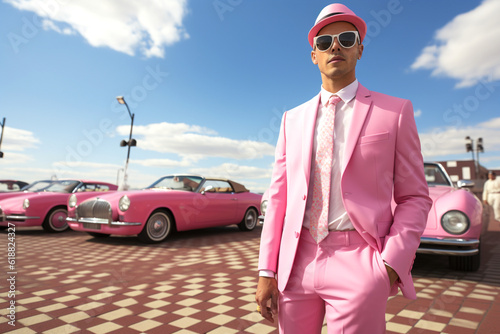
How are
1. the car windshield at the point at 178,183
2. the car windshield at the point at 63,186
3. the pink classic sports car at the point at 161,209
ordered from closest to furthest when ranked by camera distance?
the pink classic sports car at the point at 161,209
the car windshield at the point at 178,183
the car windshield at the point at 63,186

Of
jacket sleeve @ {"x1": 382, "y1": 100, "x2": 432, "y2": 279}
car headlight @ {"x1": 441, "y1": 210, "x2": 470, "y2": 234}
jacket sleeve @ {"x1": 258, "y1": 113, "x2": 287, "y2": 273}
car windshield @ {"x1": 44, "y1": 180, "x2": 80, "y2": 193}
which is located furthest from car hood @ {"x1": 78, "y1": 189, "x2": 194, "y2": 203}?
jacket sleeve @ {"x1": 382, "y1": 100, "x2": 432, "y2": 279}

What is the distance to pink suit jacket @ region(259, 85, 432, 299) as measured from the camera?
1151 millimetres

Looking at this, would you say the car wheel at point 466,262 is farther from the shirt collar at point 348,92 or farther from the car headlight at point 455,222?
the shirt collar at point 348,92

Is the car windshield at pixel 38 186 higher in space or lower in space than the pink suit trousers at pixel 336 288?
higher

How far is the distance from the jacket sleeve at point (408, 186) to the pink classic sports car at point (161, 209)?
5.88m

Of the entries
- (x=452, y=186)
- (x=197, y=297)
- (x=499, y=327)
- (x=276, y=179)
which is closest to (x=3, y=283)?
(x=197, y=297)

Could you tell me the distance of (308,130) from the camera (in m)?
1.40

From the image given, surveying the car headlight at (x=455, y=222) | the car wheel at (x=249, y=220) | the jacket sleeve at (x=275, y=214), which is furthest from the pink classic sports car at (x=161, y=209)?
the jacket sleeve at (x=275, y=214)

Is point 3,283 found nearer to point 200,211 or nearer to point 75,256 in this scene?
point 75,256

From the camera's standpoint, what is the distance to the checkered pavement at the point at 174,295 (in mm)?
2625

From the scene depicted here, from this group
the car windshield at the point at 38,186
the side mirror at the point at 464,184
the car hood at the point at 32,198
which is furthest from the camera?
the car windshield at the point at 38,186

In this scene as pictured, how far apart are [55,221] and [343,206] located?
29.6 feet

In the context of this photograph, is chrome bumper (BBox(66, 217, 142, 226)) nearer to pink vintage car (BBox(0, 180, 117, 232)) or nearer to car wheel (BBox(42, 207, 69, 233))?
pink vintage car (BBox(0, 180, 117, 232))

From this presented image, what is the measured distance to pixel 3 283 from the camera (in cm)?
377
